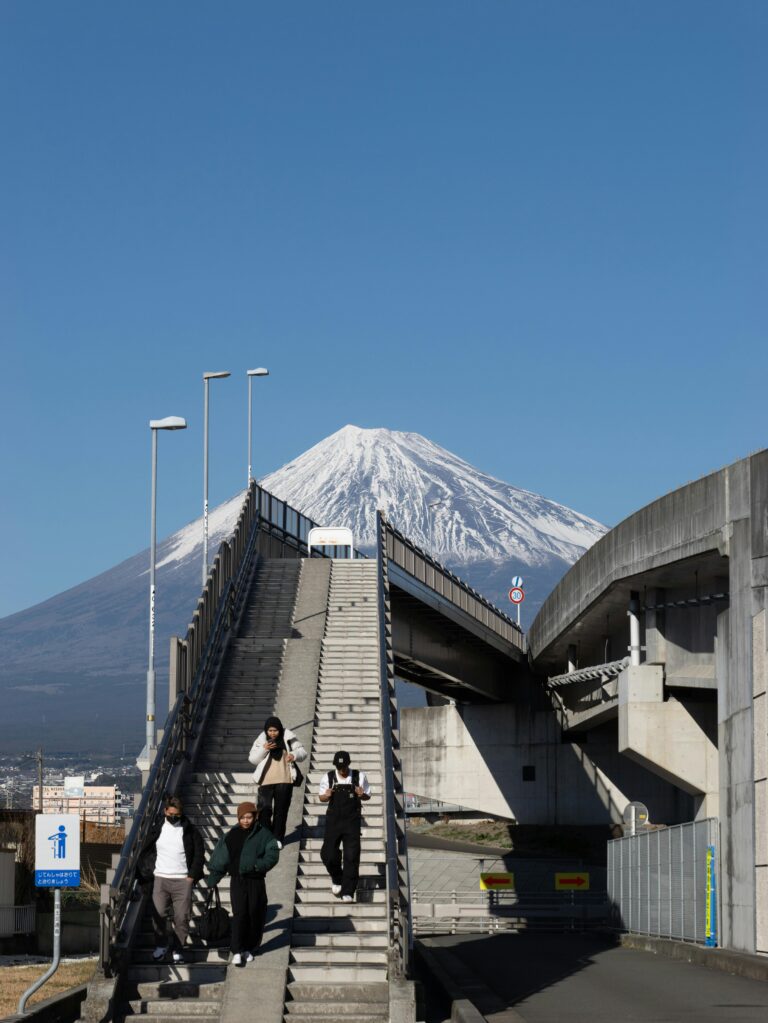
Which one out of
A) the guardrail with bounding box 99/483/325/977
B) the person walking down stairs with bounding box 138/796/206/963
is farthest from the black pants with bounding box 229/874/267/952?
the guardrail with bounding box 99/483/325/977

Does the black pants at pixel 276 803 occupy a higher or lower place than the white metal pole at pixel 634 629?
lower

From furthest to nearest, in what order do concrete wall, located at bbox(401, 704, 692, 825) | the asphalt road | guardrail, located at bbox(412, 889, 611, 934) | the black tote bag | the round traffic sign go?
concrete wall, located at bbox(401, 704, 692, 825) < guardrail, located at bbox(412, 889, 611, 934) < the round traffic sign < the black tote bag < the asphalt road

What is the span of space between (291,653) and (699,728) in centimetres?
959

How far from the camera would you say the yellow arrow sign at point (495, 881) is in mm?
50062

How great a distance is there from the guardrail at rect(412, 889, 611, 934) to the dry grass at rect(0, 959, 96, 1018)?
59.5ft

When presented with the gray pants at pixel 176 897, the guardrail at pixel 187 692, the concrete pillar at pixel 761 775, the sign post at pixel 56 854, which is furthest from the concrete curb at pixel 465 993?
the concrete pillar at pixel 761 775

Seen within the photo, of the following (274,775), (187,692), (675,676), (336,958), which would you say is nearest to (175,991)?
(336,958)

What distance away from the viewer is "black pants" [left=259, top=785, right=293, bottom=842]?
63.0 ft

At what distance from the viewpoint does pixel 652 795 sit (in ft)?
184

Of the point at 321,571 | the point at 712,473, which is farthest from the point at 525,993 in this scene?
the point at 321,571

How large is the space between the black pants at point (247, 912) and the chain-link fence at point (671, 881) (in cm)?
1144

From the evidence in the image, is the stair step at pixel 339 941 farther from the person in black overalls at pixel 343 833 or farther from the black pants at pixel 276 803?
the black pants at pixel 276 803

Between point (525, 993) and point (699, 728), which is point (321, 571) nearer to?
point (699, 728)

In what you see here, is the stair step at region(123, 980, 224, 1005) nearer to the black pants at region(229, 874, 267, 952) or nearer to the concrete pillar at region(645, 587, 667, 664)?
the black pants at region(229, 874, 267, 952)
